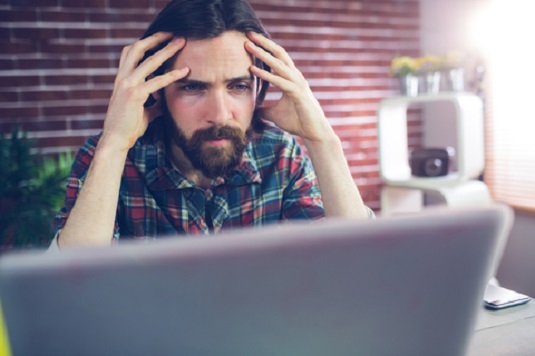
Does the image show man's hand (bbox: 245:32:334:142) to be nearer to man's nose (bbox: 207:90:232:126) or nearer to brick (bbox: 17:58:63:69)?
→ man's nose (bbox: 207:90:232:126)

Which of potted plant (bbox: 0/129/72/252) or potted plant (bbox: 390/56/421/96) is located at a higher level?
potted plant (bbox: 390/56/421/96)

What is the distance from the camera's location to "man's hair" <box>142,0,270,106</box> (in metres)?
1.33

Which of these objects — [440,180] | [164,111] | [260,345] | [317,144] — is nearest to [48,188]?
[164,111]

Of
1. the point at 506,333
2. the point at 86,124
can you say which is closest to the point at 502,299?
the point at 506,333

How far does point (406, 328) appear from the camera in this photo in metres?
0.36

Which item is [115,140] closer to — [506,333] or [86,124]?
[506,333]

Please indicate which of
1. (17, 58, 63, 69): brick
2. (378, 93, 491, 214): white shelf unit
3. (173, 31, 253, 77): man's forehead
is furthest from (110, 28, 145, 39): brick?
(173, 31, 253, 77): man's forehead

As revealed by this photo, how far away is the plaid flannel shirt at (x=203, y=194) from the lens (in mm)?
1378

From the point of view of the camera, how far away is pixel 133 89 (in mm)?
1264

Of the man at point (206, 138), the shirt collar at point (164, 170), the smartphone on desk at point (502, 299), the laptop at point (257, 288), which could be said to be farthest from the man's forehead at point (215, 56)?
the laptop at point (257, 288)

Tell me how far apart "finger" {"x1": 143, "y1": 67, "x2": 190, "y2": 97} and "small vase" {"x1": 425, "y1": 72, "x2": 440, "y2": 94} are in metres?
2.12

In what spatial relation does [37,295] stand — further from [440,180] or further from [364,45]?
[364,45]

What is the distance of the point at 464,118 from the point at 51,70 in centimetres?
230

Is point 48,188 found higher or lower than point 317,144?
lower
